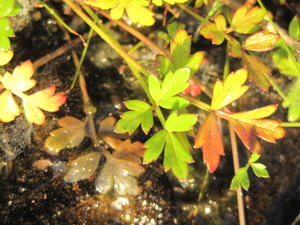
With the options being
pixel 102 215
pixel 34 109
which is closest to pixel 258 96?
pixel 102 215

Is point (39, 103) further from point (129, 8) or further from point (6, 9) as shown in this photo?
point (129, 8)

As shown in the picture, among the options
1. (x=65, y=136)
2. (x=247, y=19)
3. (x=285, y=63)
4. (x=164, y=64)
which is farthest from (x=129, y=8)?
(x=285, y=63)

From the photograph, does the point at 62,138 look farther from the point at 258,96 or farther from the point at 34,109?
the point at 258,96

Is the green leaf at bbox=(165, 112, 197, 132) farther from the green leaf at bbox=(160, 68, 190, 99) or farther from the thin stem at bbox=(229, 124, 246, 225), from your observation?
the thin stem at bbox=(229, 124, 246, 225)

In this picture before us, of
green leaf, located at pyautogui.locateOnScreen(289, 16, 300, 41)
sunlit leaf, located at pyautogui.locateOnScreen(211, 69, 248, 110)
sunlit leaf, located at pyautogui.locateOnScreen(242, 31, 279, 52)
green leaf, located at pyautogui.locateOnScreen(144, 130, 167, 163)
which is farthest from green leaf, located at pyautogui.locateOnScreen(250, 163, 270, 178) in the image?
green leaf, located at pyautogui.locateOnScreen(289, 16, 300, 41)

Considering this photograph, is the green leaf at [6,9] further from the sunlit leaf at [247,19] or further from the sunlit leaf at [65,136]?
the sunlit leaf at [247,19]

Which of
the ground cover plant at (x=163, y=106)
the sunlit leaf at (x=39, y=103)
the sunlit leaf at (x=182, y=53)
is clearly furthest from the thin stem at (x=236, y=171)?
the sunlit leaf at (x=39, y=103)
